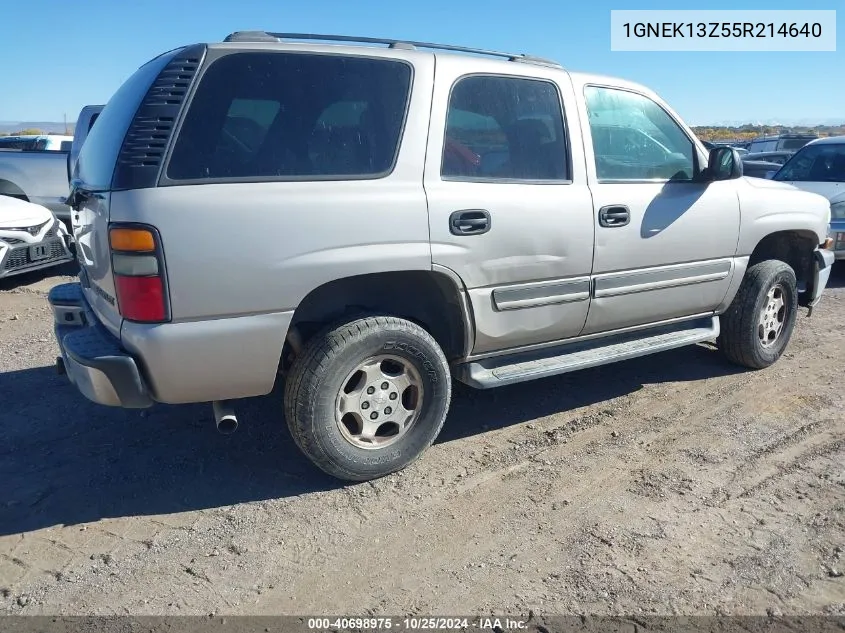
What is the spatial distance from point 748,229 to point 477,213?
221 centimetres

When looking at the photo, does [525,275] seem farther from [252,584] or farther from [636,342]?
[252,584]

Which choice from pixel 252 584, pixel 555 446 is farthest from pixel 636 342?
pixel 252 584

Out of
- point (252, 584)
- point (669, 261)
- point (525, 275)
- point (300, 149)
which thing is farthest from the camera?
point (669, 261)

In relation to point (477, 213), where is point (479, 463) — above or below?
below

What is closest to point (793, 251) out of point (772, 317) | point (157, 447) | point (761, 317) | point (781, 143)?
point (772, 317)

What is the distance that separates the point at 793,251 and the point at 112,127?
4.77 m

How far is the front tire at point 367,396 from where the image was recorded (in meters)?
3.42

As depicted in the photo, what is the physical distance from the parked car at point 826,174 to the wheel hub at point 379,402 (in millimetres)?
6619

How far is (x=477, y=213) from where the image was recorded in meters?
3.66

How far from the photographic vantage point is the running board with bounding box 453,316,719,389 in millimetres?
3959

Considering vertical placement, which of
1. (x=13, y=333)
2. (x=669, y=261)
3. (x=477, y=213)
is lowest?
(x=13, y=333)

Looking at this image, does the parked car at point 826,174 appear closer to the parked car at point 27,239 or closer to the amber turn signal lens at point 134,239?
the amber turn signal lens at point 134,239

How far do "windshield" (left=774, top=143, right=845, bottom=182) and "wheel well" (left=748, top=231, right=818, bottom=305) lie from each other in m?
4.31

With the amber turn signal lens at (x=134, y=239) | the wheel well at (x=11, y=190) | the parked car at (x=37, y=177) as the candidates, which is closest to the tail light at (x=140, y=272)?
the amber turn signal lens at (x=134, y=239)
